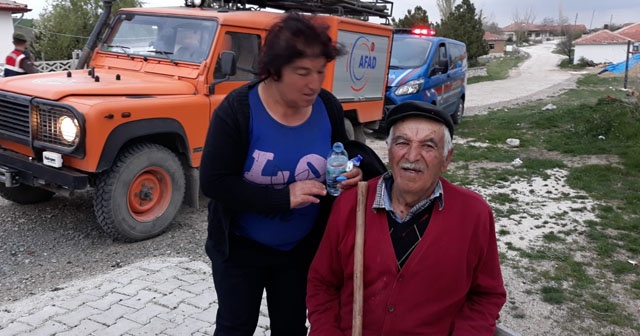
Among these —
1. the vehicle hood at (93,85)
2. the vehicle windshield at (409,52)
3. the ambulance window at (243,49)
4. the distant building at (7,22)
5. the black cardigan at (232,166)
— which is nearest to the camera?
the black cardigan at (232,166)

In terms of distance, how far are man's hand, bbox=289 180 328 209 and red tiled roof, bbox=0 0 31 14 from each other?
24032mm

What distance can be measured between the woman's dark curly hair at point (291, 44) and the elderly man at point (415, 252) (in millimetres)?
405

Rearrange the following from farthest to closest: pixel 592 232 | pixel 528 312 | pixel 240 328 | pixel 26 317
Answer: pixel 592 232 < pixel 528 312 < pixel 26 317 < pixel 240 328

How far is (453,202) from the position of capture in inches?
79.2

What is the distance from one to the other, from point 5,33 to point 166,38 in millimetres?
20637

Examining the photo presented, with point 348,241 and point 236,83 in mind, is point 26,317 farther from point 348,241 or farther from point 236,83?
point 236,83

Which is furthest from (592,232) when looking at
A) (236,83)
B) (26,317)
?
(26,317)

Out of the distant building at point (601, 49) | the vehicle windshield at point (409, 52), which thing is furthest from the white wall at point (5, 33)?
the distant building at point (601, 49)

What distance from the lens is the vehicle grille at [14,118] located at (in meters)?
4.69

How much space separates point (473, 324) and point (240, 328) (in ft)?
3.23

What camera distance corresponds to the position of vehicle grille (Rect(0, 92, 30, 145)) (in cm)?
469

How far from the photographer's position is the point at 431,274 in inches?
76.0

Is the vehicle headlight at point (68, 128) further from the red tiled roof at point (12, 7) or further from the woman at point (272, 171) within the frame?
the red tiled roof at point (12, 7)

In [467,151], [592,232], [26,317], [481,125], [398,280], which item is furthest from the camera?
[481,125]
